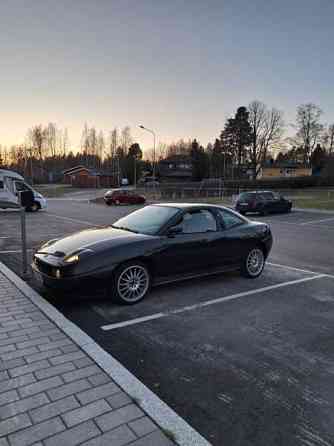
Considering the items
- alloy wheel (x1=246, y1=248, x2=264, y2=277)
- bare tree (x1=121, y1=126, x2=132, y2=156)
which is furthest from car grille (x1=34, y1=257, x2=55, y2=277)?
bare tree (x1=121, y1=126, x2=132, y2=156)

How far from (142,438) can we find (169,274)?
3049mm

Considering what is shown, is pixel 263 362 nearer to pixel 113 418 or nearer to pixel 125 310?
pixel 113 418

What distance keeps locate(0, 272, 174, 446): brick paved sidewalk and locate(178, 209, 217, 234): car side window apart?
2.63 m

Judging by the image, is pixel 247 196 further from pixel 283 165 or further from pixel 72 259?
pixel 283 165

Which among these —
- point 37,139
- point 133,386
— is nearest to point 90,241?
point 133,386

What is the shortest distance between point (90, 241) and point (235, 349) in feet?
8.58

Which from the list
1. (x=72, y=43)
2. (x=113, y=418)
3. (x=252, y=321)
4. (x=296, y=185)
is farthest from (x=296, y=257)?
(x=296, y=185)

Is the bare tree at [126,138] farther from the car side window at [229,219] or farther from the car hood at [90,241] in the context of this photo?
the car hood at [90,241]

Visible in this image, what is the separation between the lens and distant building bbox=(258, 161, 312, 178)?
244 ft

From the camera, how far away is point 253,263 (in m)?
6.34

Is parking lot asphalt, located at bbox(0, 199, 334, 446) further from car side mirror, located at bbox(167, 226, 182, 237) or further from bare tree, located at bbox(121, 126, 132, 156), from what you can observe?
bare tree, located at bbox(121, 126, 132, 156)

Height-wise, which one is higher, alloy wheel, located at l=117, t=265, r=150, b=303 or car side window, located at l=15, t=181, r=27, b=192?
car side window, located at l=15, t=181, r=27, b=192

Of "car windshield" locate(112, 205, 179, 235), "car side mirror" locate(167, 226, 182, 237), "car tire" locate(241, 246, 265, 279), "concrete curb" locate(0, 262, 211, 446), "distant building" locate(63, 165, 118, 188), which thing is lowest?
"concrete curb" locate(0, 262, 211, 446)

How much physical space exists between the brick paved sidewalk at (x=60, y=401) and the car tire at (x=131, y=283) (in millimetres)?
1078
